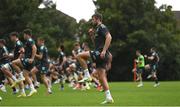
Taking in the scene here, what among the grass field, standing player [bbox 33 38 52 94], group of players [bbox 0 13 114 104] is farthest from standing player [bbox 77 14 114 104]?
standing player [bbox 33 38 52 94]

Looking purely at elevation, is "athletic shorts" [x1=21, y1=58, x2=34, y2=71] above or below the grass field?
above

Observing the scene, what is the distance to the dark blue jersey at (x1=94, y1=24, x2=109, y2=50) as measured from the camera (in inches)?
567

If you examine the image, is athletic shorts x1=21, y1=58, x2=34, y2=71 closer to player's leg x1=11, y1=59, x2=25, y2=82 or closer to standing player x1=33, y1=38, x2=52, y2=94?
player's leg x1=11, y1=59, x2=25, y2=82

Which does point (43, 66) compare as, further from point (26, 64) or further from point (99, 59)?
point (99, 59)

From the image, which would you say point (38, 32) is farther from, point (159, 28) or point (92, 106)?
point (92, 106)

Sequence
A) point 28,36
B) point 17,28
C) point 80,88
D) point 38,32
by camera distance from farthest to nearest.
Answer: point 38,32 → point 17,28 → point 80,88 → point 28,36

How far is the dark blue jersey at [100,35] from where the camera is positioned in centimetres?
1441

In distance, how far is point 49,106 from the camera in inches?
546

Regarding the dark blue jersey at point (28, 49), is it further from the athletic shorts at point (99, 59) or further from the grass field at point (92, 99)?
the athletic shorts at point (99, 59)

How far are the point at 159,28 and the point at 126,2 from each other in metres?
4.93

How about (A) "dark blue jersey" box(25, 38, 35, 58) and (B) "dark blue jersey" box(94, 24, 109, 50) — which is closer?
(B) "dark blue jersey" box(94, 24, 109, 50)

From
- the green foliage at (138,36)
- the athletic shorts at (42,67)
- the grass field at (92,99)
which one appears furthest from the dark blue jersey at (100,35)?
the green foliage at (138,36)

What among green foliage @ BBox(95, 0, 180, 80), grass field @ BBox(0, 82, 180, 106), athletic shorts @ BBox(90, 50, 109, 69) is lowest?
grass field @ BBox(0, 82, 180, 106)

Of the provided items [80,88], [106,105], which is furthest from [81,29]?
[106,105]
